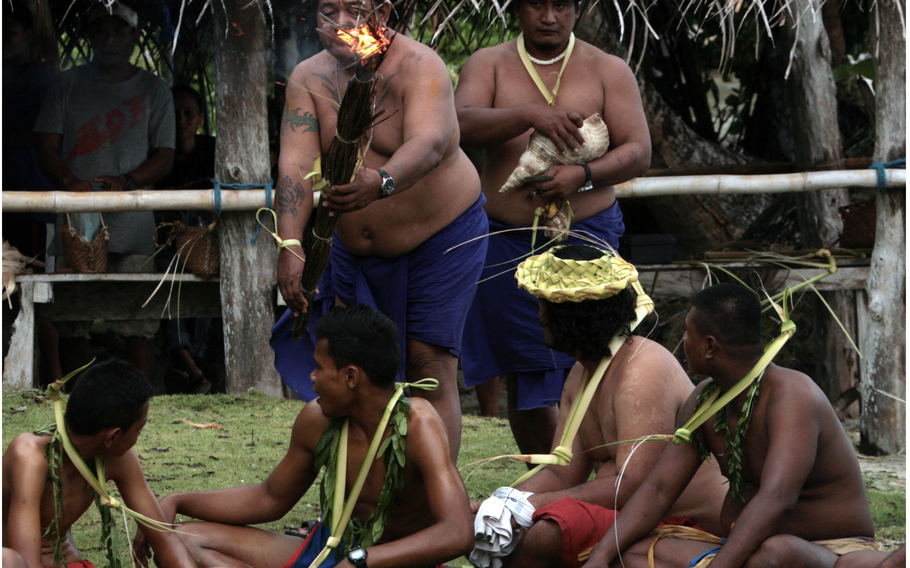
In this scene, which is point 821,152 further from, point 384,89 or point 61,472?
point 61,472

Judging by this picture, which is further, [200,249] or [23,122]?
[23,122]

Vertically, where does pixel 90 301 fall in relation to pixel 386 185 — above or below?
below

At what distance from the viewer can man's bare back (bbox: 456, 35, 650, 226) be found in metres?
4.27

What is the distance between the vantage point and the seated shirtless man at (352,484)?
8.99 feet

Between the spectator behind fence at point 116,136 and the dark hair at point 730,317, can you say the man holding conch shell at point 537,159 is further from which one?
the spectator behind fence at point 116,136

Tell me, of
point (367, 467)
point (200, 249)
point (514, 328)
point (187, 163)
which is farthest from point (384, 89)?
point (187, 163)

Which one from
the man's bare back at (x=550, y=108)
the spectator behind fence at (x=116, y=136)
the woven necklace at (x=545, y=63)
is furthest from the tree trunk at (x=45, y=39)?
the woven necklace at (x=545, y=63)

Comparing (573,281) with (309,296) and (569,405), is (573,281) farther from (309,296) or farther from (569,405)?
(309,296)

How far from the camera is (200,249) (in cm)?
619

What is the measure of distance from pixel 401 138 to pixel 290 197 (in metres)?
0.47

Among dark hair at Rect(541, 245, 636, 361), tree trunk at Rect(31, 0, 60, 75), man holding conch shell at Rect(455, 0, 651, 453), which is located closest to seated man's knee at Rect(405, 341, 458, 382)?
man holding conch shell at Rect(455, 0, 651, 453)

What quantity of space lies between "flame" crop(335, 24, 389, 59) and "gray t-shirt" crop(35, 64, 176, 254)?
3785mm

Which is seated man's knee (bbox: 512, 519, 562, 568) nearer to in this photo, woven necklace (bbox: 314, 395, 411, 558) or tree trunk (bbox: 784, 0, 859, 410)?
woven necklace (bbox: 314, 395, 411, 558)

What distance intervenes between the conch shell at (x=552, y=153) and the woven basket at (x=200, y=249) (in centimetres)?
261
